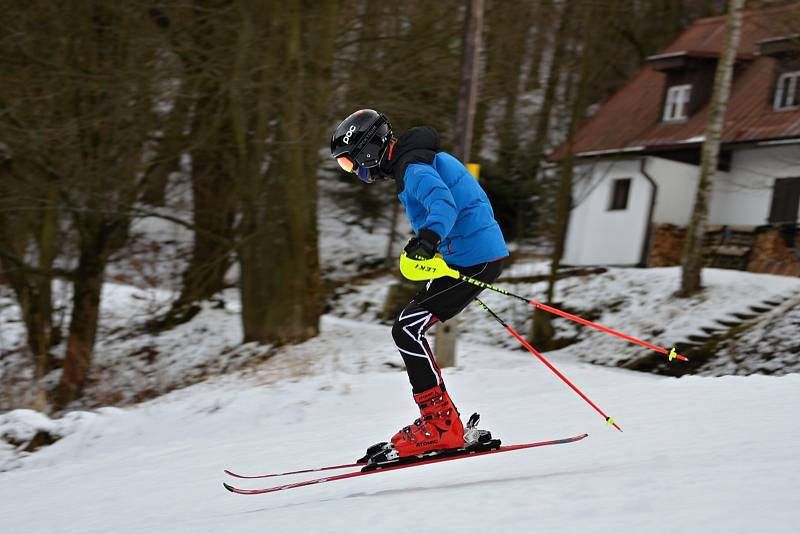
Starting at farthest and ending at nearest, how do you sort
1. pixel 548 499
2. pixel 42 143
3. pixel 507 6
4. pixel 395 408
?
pixel 507 6 → pixel 42 143 → pixel 395 408 → pixel 548 499

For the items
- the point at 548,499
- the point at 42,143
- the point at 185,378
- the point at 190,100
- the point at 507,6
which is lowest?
the point at 185,378

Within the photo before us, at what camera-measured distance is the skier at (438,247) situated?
5.18m

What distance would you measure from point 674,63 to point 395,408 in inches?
640

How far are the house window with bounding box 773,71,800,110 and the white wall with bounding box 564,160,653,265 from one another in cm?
371

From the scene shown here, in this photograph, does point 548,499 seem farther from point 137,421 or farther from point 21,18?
point 21,18

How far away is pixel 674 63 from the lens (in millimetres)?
21922

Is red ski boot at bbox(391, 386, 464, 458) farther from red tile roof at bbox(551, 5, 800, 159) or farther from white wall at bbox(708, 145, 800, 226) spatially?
white wall at bbox(708, 145, 800, 226)

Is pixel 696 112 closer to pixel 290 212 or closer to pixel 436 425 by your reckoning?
→ pixel 290 212

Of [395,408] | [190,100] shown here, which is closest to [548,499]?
[395,408]

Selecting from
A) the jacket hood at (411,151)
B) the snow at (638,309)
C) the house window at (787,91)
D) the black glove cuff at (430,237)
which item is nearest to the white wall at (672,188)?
the house window at (787,91)

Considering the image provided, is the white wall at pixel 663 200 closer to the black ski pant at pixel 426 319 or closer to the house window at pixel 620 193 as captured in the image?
the house window at pixel 620 193

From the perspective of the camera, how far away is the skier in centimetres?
518

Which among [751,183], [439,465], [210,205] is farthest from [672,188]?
[439,465]

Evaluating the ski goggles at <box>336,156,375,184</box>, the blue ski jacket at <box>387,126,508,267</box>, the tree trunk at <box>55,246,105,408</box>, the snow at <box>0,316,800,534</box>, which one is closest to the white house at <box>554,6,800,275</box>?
the tree trunk at <box>55,246,105,408</box>
